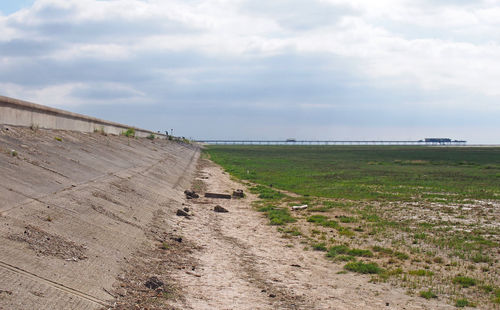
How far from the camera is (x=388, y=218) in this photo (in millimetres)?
16344

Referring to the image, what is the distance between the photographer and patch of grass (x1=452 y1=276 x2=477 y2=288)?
8.97 meters

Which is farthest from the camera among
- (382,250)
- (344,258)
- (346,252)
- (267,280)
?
(382,250)

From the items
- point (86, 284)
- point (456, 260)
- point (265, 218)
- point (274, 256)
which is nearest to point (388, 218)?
point (265, 218)

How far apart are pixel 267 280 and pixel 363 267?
7.63 ft

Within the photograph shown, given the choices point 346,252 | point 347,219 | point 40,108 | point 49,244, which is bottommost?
point 346,252

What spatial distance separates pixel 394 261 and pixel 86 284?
22.6 feet

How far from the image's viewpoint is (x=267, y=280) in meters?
8.84

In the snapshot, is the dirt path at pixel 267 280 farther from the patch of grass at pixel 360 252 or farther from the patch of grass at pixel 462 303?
the patch of grass at pixel 360 252

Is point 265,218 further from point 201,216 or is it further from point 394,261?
point 394,261

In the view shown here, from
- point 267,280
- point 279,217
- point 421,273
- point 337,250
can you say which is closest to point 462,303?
point 421,273

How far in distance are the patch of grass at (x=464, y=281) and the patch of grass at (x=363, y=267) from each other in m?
1.42

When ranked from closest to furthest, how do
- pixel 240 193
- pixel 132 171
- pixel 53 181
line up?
pixel 53 181
pixel 132 171
pixel 240 193

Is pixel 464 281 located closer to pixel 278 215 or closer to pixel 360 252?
pixel 360 252

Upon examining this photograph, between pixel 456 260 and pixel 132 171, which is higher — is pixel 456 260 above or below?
below
